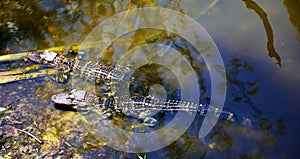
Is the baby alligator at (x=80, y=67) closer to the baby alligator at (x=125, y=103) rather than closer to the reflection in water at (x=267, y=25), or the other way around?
the baby alligator at (x=125, y=103)

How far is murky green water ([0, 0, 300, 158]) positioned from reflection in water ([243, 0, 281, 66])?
0.01 meters

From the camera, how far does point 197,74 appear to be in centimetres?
421

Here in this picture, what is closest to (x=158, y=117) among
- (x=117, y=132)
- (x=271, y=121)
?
(x=117, y=132)

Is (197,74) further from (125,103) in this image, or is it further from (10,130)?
(10,130)

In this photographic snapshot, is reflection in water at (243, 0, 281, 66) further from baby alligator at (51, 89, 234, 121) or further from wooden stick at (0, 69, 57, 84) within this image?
wooden stick at (0, 69, 57, 84)

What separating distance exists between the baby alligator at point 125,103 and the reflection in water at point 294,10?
1872 millimetres

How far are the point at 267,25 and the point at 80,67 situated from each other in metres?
2.80

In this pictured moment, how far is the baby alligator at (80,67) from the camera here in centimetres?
444

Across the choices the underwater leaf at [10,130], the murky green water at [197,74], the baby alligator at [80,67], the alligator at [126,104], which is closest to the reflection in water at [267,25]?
the murky green water at [197,74]

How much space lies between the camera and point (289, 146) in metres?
3.44

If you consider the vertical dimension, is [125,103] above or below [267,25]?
below

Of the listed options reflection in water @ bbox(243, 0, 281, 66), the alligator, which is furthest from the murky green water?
the alligator

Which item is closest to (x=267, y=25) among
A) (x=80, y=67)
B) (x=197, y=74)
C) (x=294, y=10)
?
(x=294, y=10)

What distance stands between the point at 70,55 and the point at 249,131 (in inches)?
110
